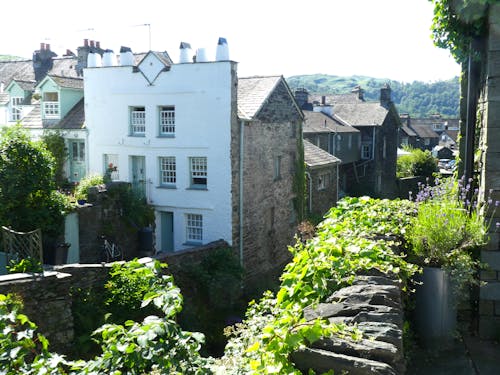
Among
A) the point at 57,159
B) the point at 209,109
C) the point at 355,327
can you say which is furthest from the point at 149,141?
the point at 355,327

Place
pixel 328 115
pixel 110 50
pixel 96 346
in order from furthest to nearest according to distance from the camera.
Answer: pixel 328 115
pixel 110 50
pixel 96 346

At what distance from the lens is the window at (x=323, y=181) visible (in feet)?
116

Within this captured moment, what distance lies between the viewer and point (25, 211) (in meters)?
18.5

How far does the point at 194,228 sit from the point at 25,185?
8798 mm

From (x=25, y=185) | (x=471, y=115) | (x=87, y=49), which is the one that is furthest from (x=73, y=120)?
(x=471, y=115)

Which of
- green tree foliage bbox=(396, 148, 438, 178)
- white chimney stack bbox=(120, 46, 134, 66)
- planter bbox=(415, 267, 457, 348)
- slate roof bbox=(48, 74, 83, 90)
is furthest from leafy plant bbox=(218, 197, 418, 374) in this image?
green tree foliage bbox=(396, 148, 438, 178)

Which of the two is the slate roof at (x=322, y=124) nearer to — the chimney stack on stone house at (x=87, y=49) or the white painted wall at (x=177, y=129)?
the chimney stack on stone house at (x=87, y=49)

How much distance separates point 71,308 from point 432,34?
11406mm

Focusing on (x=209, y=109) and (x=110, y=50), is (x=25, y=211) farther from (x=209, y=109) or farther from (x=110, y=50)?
(x=110, y=50)

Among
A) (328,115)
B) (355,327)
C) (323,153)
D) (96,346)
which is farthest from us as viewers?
(328,115)

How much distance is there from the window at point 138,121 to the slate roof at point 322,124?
1564 cm

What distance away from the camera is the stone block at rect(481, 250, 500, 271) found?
625cm

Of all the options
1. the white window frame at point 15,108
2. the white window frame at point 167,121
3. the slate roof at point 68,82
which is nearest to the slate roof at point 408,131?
the slate roof at point 68,82

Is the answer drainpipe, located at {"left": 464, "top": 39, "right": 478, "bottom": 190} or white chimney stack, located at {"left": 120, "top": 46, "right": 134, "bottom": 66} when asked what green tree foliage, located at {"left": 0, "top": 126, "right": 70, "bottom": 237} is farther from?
drainpipe, located at {"left": 464, "top": 39, "right": 478, "bottom": 190}
